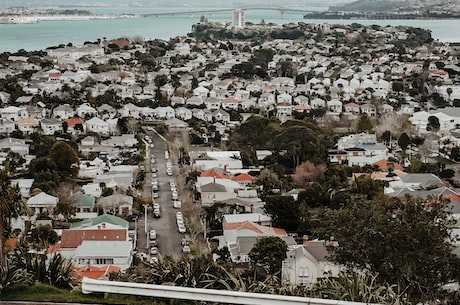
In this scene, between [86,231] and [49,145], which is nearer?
[86,231]

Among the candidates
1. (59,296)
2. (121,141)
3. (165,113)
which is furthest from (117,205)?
(165,113)

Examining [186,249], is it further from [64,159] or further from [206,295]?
[206,295]

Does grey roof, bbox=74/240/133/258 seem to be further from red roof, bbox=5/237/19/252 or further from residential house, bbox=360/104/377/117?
residential house, bbox=360/104/377/117

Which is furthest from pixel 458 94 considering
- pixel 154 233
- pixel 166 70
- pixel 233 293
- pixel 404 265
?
pixel 233 293

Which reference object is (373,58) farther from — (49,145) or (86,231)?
(86,231)

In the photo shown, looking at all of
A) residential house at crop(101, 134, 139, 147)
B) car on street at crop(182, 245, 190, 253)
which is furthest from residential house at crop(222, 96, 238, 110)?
car on street at crop(182, 245, 190, 253)

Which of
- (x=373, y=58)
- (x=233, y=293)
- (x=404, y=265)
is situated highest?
(x=233, y=293)
